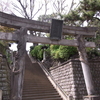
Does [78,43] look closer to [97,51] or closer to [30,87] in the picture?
[30,87]

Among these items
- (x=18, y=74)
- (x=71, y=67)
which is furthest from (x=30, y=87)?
(x=18, y=74)

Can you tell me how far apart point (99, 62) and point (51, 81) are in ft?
14.5

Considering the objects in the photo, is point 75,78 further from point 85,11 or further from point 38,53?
point 38,53

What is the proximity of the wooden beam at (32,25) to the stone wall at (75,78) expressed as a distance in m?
2.52

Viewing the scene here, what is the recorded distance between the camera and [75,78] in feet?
33.4

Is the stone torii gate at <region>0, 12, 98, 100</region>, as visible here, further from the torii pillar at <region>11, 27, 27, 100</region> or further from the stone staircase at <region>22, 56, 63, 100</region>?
the stone staircase at <region>22, 56, 63, 100</region>

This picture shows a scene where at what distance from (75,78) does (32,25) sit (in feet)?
15.7

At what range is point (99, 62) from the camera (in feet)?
36.6

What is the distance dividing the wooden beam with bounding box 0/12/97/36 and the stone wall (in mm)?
2524

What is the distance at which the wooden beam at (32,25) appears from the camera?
738cm

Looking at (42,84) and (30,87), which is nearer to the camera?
(30,87)

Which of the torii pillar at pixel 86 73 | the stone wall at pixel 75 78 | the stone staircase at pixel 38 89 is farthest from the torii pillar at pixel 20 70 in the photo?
the stone wall at pixel 75 78

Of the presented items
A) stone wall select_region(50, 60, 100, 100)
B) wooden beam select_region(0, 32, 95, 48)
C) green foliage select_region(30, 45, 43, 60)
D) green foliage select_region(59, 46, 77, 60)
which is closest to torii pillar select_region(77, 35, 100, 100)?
wooden beam select_region(0, 32, 95, 48)

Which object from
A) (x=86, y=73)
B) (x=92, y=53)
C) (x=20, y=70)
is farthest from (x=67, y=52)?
(x=20, y=70)
